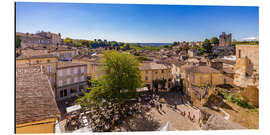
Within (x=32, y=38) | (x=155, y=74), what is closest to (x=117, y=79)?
(x=32, y=38)

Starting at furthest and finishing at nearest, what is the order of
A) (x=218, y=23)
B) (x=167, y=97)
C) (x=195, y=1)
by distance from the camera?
(x=167, y=97) → (x=218, y=23) → (x=195, y=1)

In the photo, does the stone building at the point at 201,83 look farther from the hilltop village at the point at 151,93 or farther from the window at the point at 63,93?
the window at the point at 63,93

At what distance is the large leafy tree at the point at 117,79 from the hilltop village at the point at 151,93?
1.12 ft

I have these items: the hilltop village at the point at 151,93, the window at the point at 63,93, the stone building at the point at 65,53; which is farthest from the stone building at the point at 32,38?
the window at the point at 63,93

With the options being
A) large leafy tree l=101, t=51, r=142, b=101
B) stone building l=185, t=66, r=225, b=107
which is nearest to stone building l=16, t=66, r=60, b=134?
large leafy tree l=101, t=51, r=142, b=101

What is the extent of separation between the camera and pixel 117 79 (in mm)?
5141

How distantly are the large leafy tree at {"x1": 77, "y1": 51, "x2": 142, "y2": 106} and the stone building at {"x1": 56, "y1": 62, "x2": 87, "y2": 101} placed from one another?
3450mm

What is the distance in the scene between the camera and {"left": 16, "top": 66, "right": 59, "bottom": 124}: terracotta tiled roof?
6.91 feet

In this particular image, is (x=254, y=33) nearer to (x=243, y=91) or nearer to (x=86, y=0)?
(x=243, y=91)

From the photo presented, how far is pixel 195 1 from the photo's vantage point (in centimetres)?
364

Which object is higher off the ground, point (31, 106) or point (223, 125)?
point (31, 106)

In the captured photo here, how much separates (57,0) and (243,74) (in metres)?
6.14
